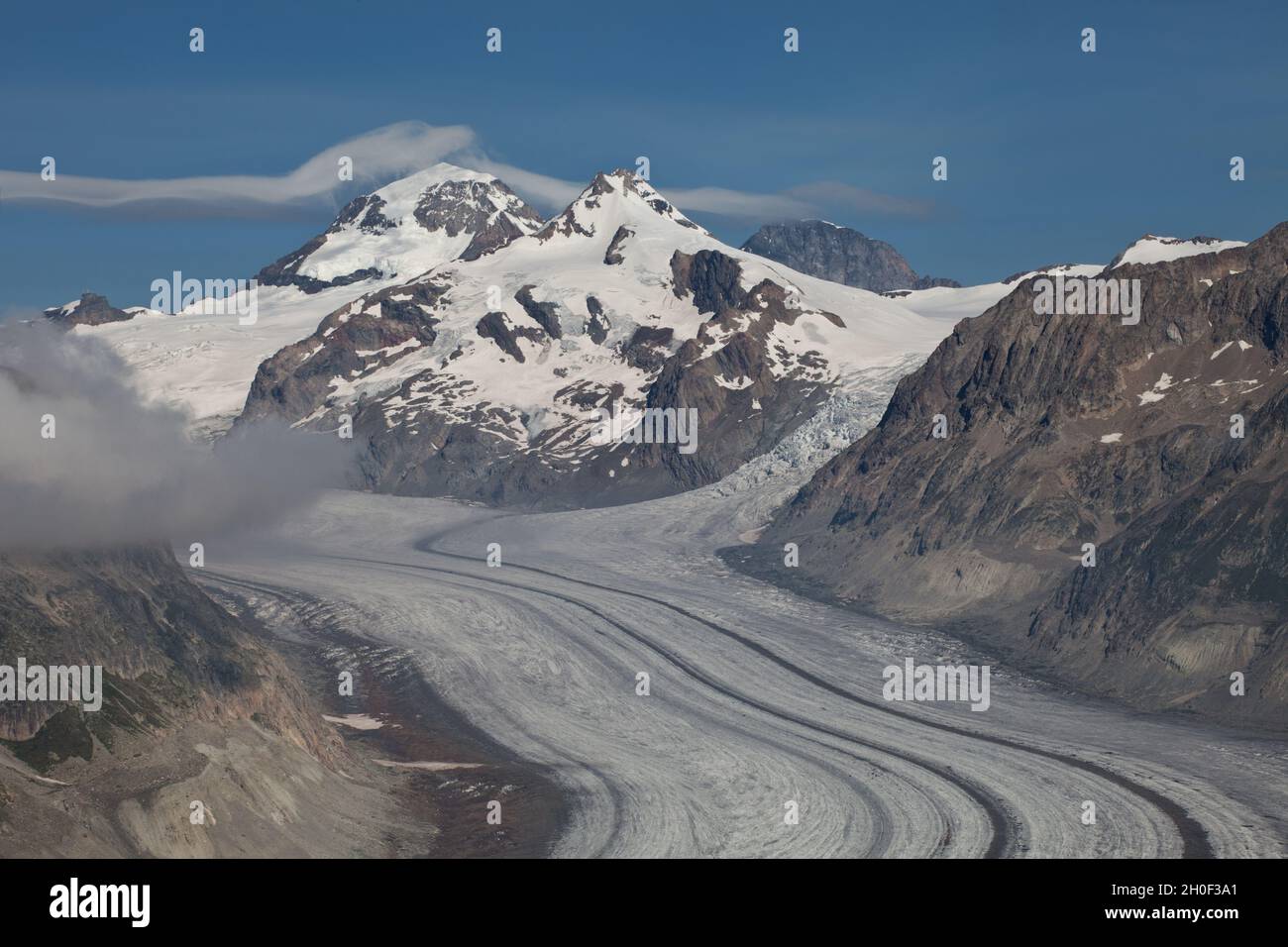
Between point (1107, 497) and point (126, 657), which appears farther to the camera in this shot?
point (1107, 497)

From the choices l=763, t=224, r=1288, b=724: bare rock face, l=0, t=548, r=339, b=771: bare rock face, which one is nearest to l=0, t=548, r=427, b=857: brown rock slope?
l=0, t=548, r=339, b=771: bare rock face

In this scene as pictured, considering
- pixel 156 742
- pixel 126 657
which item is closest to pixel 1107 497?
pixel 126 657

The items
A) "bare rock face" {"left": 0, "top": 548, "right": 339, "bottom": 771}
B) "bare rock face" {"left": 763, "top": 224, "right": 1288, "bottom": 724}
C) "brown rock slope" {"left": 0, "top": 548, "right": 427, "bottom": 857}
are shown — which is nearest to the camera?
"brown rock slope" {"left": 0, "top": 548, "right": 427, "bottom": 857}

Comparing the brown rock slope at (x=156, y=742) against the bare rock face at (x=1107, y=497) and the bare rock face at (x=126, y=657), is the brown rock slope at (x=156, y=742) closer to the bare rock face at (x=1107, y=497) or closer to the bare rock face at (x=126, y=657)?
the bare rock face at (x=126, y=657)

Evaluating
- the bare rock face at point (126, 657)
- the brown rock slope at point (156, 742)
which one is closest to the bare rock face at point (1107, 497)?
the brown rock slope at point (156, 742)

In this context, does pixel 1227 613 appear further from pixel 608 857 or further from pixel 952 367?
pixel 952 367

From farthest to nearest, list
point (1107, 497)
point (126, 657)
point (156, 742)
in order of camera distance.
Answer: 1. point (1107, 497)
2. point (126, 657)
3. point (156, 742)

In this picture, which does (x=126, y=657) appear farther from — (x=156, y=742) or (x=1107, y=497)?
(x=1107, y=497)

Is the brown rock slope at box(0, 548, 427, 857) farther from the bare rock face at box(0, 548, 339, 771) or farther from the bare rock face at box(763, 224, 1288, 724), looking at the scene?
the bare rock face at box(763, 224, 1288, 724)
